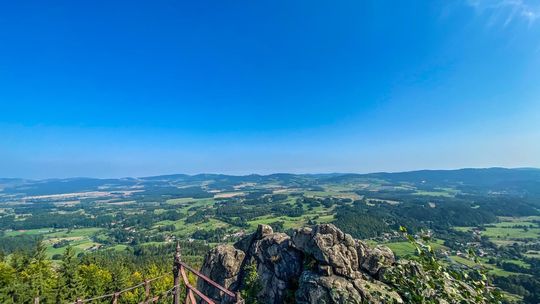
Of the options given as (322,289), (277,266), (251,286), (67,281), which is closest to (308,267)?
(322,289)

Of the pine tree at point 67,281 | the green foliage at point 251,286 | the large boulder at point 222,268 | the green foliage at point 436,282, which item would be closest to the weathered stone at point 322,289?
the green foliage at point 251,286

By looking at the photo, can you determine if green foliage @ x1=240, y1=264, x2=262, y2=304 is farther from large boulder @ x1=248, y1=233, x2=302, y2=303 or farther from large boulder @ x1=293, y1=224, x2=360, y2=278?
large boulder @ x1=293, y1=224, x2=360, y2=278

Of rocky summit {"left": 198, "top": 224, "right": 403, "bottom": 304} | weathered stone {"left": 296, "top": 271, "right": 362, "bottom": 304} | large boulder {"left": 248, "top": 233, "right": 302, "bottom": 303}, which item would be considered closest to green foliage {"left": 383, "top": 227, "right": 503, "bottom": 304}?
rocky summit {"left": 198, "top": 224, "right": 403, "bottom": 304}

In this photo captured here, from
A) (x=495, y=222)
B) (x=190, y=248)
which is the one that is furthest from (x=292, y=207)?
(x=495, y=222)

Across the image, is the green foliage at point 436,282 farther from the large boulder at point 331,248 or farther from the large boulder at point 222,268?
the large boulder at point 222,268

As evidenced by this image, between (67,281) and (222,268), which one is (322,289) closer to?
(222,268)

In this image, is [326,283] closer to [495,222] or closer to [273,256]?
[273,256]
